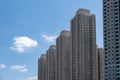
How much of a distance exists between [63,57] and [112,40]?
634 inches

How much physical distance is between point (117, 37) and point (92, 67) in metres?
10.2

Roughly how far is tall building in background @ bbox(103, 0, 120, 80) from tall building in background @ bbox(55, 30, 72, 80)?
13.5 m

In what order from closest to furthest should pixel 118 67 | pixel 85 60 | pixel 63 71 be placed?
pixel 118 67 < pixel 85 60 < pixel 63 71

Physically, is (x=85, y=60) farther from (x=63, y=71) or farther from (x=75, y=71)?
(x=63, y=71)

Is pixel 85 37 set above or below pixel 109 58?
above

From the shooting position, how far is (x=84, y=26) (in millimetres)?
58688

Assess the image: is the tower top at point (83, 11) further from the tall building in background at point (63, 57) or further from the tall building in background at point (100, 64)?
the tall building in background at point (63, 57)

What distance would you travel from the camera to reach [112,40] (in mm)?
50125

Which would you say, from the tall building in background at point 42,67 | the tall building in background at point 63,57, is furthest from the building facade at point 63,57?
the tall building in background at point 42,67

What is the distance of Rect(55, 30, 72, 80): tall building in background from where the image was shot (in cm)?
6356

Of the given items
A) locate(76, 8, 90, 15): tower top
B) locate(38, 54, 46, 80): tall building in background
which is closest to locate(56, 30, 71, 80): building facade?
locate(76, 8, 90, 15): tower top

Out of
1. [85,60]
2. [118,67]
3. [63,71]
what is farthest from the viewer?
[63,71]

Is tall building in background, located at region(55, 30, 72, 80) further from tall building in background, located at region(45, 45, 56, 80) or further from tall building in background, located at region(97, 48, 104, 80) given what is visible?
tall building in background, located at region(97, 48, 104, 80)

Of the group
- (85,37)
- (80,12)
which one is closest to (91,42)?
(85,37)
